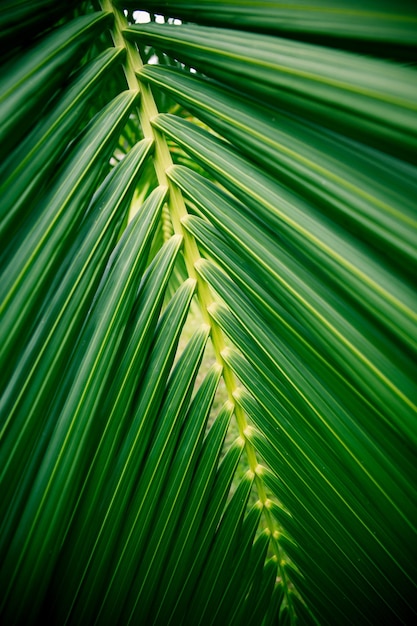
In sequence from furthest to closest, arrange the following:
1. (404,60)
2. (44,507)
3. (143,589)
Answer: (143,589) < (44,507) < (404,60)

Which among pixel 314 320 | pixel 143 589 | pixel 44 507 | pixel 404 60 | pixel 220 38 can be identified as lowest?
pixel 143 589

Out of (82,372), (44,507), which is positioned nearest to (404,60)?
(82,372)

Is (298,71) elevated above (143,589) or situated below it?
above

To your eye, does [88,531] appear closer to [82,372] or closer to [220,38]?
[82,372]

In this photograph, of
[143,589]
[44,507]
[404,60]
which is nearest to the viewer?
[404,60]

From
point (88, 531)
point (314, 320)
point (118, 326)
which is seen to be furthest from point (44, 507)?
point (314, 320)

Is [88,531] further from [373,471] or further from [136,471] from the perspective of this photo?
[373,471]

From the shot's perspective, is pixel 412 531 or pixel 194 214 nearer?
pixel 412 531
